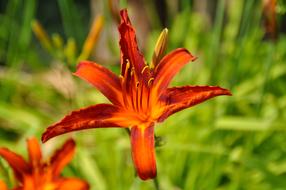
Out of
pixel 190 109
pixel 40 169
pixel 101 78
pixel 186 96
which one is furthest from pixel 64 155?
pixel 190 109

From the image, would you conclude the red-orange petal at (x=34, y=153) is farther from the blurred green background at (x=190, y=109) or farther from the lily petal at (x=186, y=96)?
the lily petal at (x=186, y=96)

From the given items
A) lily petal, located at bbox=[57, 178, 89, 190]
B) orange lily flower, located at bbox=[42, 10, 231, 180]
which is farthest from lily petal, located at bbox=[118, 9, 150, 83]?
lily petal, located at bbox=[57, 178, 89, 190]

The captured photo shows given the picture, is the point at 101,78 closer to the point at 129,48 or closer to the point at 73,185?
the point at 129,48

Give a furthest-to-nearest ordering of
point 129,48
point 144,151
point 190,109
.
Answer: point 190,109
point 129,48
point 144,151

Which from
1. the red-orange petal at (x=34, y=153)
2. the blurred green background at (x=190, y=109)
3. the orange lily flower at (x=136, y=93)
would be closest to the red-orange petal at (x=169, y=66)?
the orange lily flower at (x=136, y=93)

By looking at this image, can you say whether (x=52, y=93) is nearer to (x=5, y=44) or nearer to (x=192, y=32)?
(x=5, y=44)

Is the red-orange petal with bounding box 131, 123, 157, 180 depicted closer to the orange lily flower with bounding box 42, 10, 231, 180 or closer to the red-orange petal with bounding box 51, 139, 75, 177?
the orange lily flower with bounding box 42, 10, 231, 180

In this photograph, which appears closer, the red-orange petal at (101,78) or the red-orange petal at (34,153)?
the red-orange petal at (101,78)
